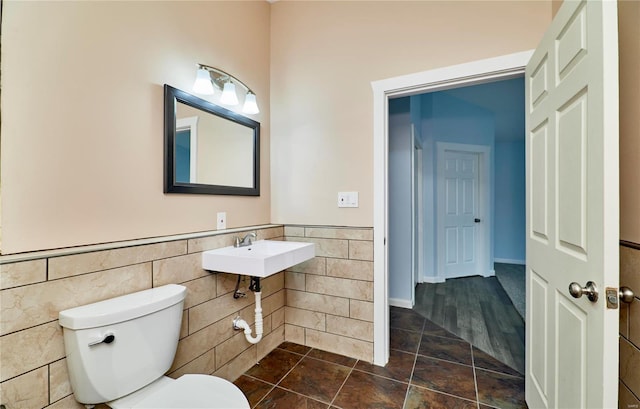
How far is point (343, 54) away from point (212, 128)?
3.55 feet

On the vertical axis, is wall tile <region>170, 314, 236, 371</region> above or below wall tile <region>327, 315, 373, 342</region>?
above

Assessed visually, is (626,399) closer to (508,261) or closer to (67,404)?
(67,404)

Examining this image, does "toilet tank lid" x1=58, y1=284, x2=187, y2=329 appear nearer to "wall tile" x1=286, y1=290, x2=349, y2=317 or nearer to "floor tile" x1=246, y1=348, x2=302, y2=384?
"floor tile" x1=246, y1=348, x2=302, y2=384

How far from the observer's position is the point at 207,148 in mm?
1718

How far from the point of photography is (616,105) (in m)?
0.81

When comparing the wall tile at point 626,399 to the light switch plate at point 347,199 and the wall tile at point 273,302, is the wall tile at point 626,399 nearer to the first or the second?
the light switch plate at point 347,199

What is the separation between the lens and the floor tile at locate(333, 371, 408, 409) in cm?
156

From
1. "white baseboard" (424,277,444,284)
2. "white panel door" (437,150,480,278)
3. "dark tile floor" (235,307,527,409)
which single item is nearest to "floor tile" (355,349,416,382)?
"dark tile floor" (235,307,527,409)

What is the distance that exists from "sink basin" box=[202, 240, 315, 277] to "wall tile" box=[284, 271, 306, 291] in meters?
0.45

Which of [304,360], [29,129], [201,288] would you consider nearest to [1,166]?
[29,129]

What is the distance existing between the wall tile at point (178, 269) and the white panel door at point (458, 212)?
3.32 m

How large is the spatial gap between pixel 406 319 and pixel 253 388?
160 cm

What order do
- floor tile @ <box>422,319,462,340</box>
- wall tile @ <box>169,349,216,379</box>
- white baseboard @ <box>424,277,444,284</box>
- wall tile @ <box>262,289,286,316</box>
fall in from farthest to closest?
1. white baseboard @ <box>424,277,444,284</box>
2. floor tile @ <box>422,319,462,340</box>
3. wall tile @ <box>262,289,286,316</box>
4. wall tile @ <box>169,349,216,379</box>

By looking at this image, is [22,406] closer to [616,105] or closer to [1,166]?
[1,166]
